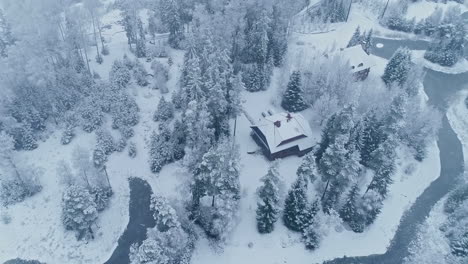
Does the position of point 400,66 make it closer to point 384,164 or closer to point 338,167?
point 384,164

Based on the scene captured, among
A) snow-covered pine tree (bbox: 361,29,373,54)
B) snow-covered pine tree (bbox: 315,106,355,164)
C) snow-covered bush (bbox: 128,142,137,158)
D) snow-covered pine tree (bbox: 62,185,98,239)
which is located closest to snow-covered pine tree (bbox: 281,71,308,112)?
snow-covered pine tree (bbox: 315,106,355,164)

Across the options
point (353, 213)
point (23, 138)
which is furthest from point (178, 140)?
point (353, 213)

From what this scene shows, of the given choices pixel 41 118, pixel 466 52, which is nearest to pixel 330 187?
pixel 41 118

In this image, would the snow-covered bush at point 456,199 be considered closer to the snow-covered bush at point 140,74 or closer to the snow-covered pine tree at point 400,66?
the snow-covered pine tree at point 400,66

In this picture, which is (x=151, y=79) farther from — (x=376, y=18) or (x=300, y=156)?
(x=376, y=18)

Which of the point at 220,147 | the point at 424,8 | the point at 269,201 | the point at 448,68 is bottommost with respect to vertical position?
the point at 269,201

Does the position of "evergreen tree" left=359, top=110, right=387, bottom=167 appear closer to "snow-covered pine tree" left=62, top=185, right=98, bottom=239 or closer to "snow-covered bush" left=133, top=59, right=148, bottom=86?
"snow-covered pine tree" left=62, top=185, right=98, bottom=239

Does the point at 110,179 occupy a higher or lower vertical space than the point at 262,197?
lower
